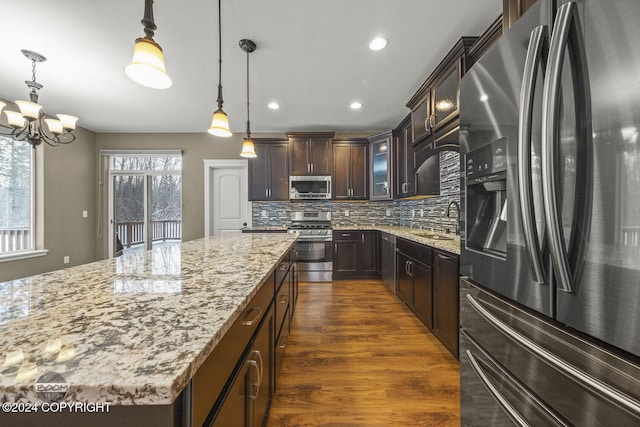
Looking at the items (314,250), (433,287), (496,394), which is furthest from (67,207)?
(496,394)

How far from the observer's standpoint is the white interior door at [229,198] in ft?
16.6

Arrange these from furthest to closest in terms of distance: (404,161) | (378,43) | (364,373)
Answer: (404,161), (378,43), (364,373)

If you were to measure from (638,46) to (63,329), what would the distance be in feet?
4.56

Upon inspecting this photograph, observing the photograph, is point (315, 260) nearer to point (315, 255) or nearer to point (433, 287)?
point (315, 255)

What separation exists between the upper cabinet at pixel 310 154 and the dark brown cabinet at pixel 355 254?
1.21 meters

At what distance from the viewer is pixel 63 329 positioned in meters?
0.56

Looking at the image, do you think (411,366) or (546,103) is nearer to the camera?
(546,103)

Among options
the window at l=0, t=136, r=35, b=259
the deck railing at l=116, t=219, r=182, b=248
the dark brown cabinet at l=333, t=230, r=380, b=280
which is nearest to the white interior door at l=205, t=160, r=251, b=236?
the deck railing at l=116, t=219, r=182, b=248

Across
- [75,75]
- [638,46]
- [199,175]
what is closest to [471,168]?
[638,46]

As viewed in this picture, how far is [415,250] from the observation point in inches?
103

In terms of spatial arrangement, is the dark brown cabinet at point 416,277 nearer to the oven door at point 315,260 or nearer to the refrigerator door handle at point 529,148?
the oven door at point 315,260

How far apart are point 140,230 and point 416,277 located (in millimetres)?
5248

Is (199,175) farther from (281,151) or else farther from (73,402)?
(73,402)

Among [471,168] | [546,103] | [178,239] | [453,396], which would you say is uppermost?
[546,103]
